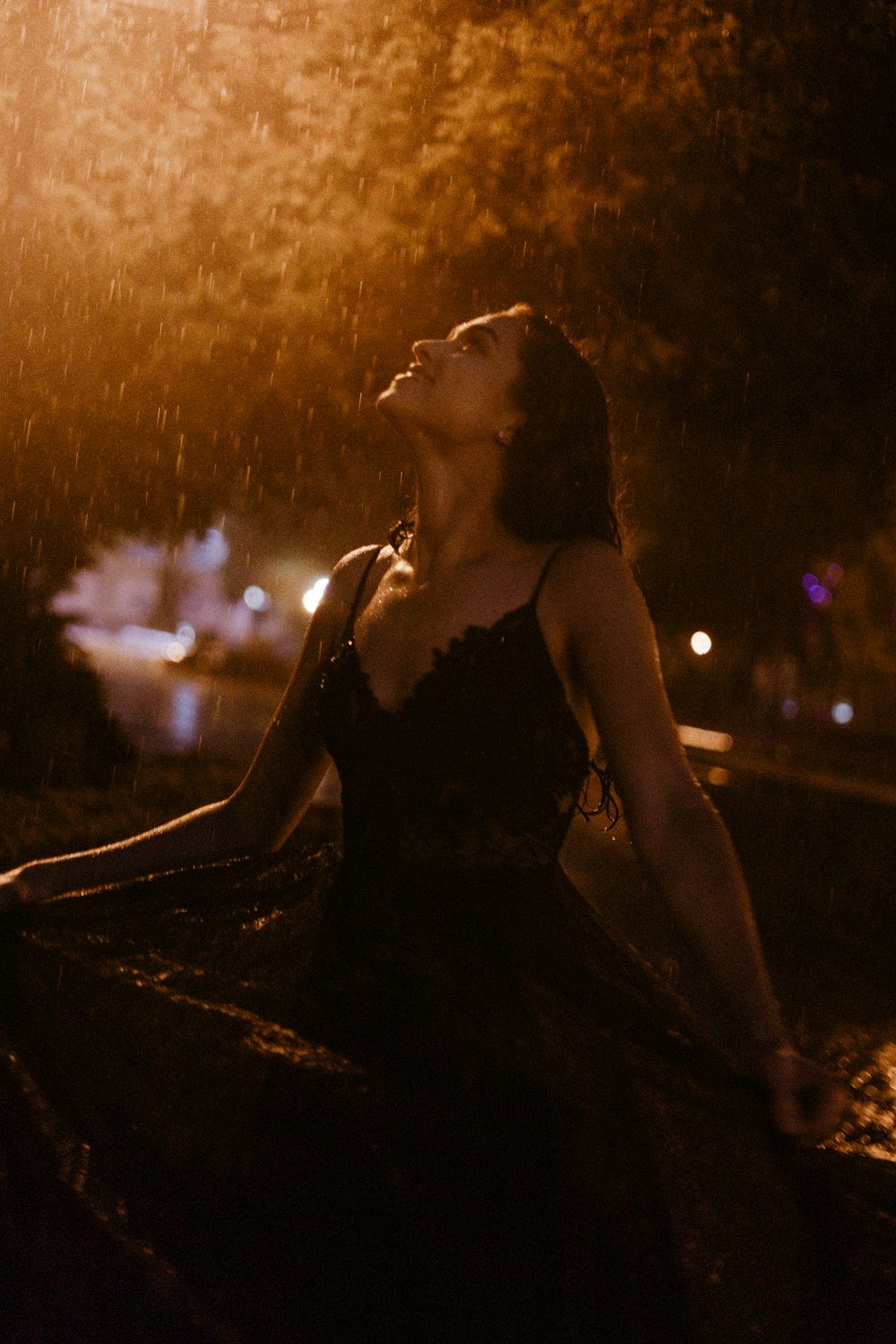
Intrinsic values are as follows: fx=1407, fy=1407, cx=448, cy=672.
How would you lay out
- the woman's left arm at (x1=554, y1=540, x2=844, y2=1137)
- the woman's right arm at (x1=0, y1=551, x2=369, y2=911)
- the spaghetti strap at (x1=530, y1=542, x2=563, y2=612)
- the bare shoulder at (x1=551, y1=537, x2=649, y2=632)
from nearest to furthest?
the woman's left arm at (x1=554, y1=540, x2=844, y2=1137) → the bare shoulder at (x1=551, y1=537, x2=649, y2=632) → the spaghetti strap at (x1=530, y1=542, x2=563, y2=612) → the woman's right arm at (x1=0, y1=551, x2=369, y2=911)

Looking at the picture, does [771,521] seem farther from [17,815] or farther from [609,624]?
[609,624]

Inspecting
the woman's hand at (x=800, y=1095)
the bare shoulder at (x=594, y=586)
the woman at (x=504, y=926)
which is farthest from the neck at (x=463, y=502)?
the woman's hand at (x=800, y=1095)

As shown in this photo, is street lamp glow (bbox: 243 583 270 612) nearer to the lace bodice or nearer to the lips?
the lips

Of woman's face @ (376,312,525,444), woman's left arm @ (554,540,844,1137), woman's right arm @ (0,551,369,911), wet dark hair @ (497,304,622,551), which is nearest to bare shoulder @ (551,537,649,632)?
woman's left arm @ (554,540,844,1137)

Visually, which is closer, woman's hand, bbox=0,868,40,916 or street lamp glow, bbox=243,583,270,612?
woman's hand, bbox=0,868,40,916

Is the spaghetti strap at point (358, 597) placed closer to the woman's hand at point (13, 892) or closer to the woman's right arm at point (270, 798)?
the woman's right arm at point (270, 798)

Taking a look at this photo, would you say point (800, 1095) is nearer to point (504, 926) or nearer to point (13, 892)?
point (504, 926)

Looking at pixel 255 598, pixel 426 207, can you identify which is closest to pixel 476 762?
pixel 426 207

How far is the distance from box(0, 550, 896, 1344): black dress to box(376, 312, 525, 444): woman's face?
15.5 inches

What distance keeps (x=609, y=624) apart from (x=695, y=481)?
9.69 meters

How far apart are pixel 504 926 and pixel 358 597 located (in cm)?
80

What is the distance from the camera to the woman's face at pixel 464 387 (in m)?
2.46

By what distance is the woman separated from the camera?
165 cm

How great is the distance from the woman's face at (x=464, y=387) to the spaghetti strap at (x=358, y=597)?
35 centimetres
